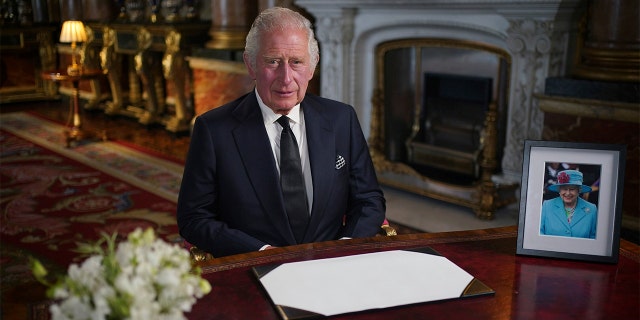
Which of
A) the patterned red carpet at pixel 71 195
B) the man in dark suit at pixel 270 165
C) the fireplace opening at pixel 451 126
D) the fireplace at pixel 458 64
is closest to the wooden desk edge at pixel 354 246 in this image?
the man in dark suit at pixel 270 165

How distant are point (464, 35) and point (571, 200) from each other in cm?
303

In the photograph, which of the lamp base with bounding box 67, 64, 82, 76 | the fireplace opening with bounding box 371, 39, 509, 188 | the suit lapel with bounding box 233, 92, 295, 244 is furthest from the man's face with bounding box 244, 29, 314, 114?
the lamp base with bounding box 67, 64, 82, 76

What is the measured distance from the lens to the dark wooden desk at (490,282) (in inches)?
47.0

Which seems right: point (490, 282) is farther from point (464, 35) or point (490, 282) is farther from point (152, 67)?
point (152, 67)

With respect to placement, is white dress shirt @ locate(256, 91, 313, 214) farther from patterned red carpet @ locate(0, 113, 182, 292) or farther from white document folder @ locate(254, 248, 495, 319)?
patterned red carpet @ locate(0, 113, 182, 292)

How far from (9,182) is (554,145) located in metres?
4.87

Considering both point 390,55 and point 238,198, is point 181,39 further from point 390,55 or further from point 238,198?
point 238,198

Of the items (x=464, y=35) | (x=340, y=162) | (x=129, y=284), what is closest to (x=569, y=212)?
(x=340, y=162)

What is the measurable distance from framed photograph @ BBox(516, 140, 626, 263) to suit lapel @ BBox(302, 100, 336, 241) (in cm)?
65

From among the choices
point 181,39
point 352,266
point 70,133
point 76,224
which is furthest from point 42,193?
point 352,266

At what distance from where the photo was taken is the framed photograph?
4.66 ft

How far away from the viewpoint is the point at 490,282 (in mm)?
1333

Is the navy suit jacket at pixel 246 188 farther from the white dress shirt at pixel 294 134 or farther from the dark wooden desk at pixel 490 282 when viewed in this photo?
the dark wooden desk at pixel 490 282

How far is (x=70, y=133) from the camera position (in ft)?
22.1
